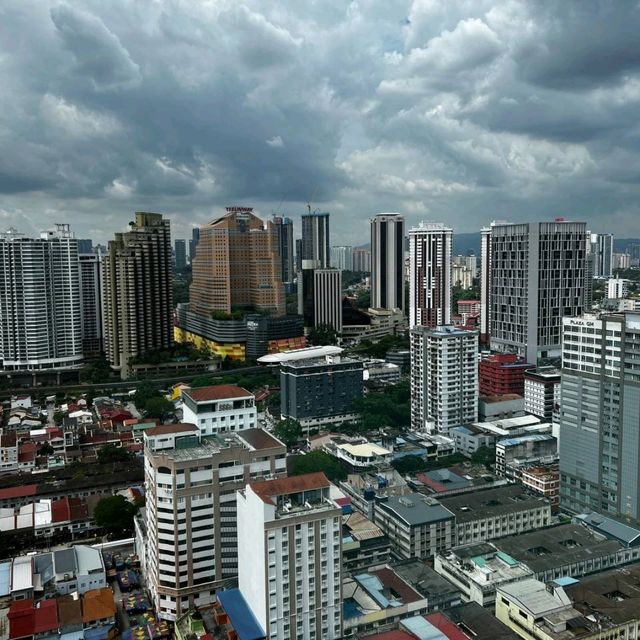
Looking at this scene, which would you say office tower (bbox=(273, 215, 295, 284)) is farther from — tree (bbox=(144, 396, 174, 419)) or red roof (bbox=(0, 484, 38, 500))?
red roof (bbox=(0, 484, 38, 500))

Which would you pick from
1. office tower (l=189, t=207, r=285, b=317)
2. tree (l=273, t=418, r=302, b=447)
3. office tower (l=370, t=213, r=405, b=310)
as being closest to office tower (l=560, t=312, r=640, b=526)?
tree (l=273, t=418, r=302, b=447)

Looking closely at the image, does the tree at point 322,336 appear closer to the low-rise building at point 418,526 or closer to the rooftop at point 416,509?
the rooftop at point 416,509

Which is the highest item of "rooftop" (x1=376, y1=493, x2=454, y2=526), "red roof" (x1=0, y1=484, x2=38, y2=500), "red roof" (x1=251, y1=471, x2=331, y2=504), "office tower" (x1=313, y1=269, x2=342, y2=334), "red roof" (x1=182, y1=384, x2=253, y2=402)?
"office tower" (x1=313, y1=269, x2=342, y2=334)

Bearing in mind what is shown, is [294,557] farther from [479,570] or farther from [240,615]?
[479,570]

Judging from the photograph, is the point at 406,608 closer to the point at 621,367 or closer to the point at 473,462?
the point at 621,367

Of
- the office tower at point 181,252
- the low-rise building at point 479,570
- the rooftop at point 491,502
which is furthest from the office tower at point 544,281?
the office tower at point 181,252

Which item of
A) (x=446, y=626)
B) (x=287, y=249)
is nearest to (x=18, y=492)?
(x=446, y=626)

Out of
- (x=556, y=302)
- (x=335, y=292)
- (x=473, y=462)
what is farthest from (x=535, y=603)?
(x=335, y=292)
